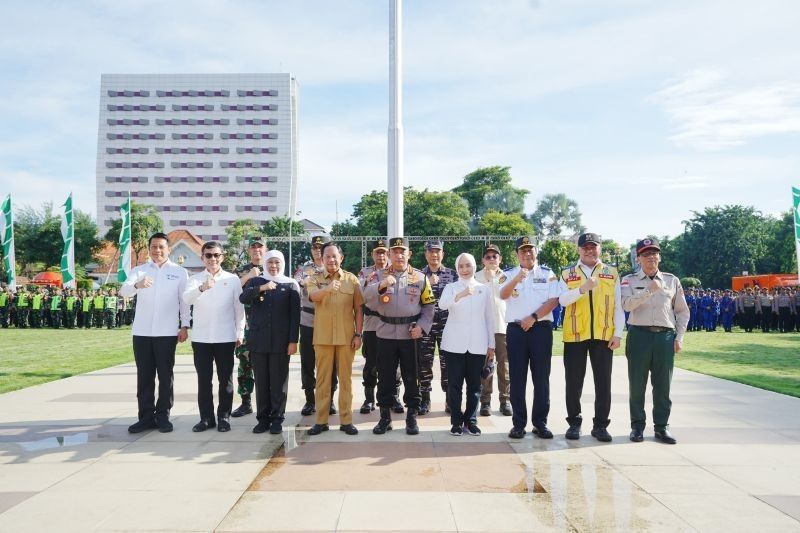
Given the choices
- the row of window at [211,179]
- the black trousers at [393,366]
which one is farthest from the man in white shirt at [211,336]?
the row of window at [211,179]

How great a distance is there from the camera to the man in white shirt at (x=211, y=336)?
5.72 meters

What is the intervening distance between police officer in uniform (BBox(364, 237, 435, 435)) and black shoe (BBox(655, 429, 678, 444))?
223cm

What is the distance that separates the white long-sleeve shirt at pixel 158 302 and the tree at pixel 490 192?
165ft

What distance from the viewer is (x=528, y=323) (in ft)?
17.8

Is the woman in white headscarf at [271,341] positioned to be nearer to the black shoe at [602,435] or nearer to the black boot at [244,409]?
the black boot at [244,409]

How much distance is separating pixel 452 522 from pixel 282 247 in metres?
41.9

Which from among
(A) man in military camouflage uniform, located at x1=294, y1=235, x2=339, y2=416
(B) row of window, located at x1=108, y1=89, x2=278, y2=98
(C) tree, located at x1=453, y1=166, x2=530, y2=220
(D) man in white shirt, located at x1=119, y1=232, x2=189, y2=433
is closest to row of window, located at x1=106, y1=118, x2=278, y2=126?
(B) row of window, located at x1=108, y1=89, x2=278, y2=98

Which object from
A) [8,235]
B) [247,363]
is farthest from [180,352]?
[8,235]

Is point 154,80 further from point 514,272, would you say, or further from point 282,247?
point 514,272

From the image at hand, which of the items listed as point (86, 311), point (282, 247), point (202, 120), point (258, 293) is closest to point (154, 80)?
point (202, 120)

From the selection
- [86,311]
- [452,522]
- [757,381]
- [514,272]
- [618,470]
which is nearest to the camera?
[452,522]

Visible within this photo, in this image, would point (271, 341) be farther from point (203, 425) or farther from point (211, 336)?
point (203, 425)

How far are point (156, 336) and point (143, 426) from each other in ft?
2.87

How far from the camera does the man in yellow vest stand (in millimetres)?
5344
